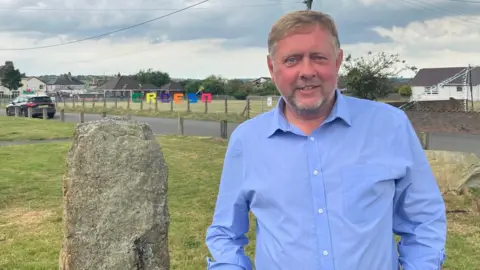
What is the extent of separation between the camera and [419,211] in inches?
80.3

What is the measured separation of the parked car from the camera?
30406 mm

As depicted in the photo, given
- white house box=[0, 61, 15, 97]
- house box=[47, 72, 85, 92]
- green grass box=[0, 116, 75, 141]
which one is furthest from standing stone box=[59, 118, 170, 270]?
house box=[47, 72, 85, 92]

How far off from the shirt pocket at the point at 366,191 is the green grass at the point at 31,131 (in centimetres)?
1672

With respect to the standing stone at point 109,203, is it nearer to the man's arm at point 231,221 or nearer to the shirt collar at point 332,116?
the man's arm at point 231,221

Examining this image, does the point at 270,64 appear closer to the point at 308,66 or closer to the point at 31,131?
the point at 308,66

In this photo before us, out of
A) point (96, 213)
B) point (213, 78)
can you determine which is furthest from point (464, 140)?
point (213, 78)

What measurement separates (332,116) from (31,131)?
18.9m

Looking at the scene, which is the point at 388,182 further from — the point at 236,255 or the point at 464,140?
the point at 464,140

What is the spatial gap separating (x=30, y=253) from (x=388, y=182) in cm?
499

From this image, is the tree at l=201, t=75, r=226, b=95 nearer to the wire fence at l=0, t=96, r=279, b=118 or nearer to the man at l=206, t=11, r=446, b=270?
Result: the wire fence at l=0, t=96, r=279, b=118

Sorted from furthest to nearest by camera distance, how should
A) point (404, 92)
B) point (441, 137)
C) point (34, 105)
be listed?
point (404, 92) → point (34, 105) → point (441, 137)

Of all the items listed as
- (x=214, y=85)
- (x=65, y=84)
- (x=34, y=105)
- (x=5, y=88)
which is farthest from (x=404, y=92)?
(x=65, y=84)

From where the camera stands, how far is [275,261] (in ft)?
6.87

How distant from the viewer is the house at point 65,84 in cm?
13025
